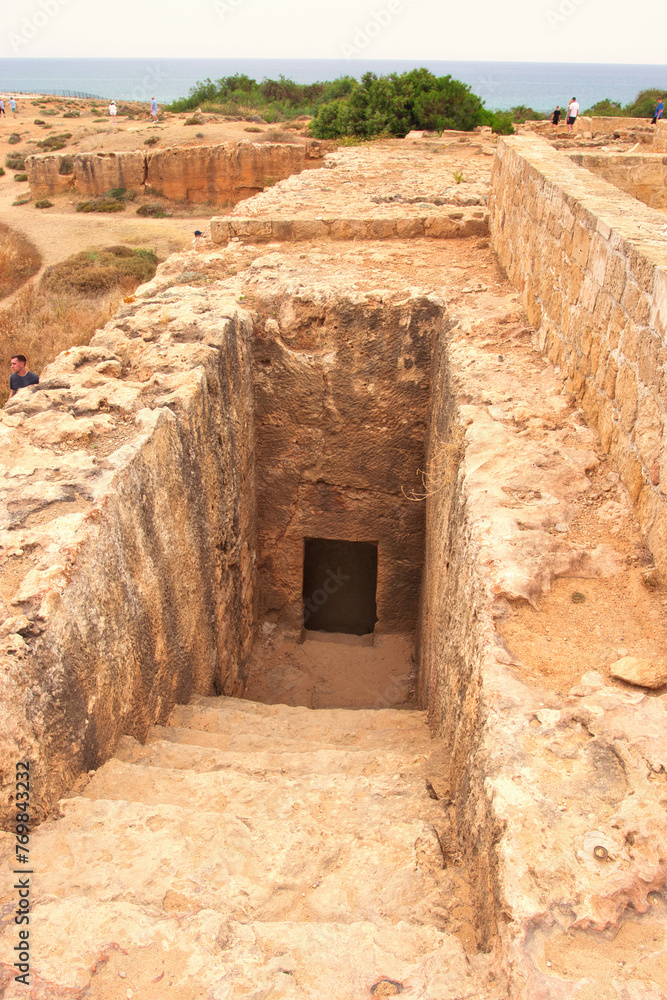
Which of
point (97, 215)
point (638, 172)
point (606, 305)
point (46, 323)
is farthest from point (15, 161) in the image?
point (606, 305)

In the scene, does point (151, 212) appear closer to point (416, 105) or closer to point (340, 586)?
point (416, 105)

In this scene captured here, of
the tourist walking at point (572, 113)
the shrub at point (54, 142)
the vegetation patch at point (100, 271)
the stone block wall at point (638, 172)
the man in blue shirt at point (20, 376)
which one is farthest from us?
the shrub at point (54, 142)

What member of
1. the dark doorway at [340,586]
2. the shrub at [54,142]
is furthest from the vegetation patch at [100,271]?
the shrub at [54,142]

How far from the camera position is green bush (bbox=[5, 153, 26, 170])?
21891 mm

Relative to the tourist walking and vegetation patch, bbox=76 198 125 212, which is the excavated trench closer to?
the tourist walking

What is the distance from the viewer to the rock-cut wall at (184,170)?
657 inches

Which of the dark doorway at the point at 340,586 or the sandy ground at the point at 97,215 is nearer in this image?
the dark doorway at the point at 340,586

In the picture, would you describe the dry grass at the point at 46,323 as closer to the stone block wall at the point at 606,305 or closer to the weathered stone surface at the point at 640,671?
the stone block wall at the point at 606,305

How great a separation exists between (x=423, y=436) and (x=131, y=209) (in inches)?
571

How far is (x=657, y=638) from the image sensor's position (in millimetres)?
2375

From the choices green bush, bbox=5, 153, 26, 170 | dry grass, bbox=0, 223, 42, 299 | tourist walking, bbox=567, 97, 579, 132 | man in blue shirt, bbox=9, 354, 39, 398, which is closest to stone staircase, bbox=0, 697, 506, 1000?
man in blue shirt, bbox=9, 354, 39, 398

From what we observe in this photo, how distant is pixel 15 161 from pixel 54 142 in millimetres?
2023

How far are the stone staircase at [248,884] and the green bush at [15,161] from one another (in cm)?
2403

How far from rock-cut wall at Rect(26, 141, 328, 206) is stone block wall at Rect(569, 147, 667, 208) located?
11649mm
